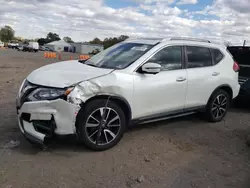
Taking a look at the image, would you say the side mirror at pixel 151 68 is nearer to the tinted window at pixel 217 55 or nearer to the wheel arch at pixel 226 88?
the wheel arch at pixel 226 88

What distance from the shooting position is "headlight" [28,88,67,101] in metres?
3.77

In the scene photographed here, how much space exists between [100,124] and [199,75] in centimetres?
236

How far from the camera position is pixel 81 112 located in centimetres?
388

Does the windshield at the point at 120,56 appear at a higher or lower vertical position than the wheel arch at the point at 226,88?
higher

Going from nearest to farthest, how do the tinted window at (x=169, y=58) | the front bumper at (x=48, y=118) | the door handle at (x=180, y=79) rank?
the front bumper at (x=48, y=118), the tinted window at (x=169, y=58), the door handle at (x=180, y=79)

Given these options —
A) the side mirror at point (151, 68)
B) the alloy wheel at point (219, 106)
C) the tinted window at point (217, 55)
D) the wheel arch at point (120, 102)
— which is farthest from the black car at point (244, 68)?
the wheel arch at point (120, 102)

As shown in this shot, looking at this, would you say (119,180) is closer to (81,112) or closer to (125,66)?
(81,112)

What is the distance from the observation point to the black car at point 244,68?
7.18 meters

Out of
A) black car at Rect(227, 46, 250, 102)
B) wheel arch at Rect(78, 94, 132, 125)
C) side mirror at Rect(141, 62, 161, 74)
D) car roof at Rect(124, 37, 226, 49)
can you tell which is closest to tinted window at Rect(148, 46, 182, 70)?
car roof at Rect(124, 37, 226, 49)

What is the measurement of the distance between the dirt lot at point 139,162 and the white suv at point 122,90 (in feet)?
1.04

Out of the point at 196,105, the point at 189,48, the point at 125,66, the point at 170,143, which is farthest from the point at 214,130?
the point at 125,66

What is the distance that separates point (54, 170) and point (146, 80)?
2.01m

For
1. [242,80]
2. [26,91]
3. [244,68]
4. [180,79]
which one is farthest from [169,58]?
[244,68]

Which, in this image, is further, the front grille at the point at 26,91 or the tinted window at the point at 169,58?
the tinted window at the point at 169,58
